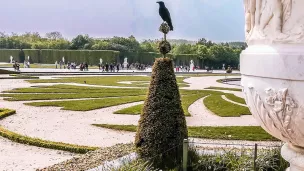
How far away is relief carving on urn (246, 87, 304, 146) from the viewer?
2525mm

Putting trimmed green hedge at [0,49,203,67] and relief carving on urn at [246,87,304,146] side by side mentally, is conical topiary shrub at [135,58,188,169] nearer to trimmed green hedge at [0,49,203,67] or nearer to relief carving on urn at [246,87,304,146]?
relief carving on urn at [246,87,304,146]

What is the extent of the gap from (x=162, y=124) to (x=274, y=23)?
14.2ft

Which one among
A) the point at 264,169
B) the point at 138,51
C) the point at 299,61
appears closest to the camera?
the point at 299,61

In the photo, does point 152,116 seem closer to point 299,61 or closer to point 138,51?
point 299,61

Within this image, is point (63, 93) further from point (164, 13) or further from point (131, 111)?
point (164, 13)

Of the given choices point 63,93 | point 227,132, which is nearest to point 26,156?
point 227,132

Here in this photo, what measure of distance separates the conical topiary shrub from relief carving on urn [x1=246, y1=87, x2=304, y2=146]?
391cm

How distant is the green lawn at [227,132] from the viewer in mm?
10302

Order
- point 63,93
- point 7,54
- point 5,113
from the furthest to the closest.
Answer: point 7,54 < point 63,93 < point 5,113

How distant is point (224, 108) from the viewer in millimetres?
15023

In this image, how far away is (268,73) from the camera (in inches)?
103

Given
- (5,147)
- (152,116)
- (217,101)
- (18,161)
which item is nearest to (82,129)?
(5,147)

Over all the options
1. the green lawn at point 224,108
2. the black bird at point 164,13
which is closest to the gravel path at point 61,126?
the green lawn at point 224,108

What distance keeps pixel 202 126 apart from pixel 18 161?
5.50m
